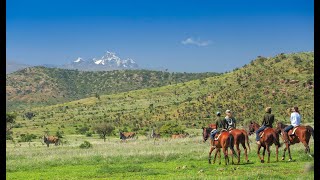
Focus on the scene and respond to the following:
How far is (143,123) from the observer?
10500 cm

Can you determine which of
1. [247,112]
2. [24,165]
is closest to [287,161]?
[24,165]

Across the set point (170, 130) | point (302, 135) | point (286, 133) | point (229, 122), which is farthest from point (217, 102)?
point (302, 135)

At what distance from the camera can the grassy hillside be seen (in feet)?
318

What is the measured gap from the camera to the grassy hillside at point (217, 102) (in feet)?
318

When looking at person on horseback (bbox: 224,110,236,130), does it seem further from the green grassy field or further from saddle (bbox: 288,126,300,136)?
saddle (bbox: 288,126,300,136)

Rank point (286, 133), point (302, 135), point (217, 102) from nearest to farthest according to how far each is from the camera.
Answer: point (302, 135) < point (286, 133) < point (217, 102)

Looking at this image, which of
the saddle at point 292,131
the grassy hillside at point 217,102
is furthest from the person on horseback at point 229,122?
the grassy hillside at point 217,102

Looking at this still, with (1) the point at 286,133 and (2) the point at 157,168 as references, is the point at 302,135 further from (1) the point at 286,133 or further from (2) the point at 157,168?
(2) the point at 157,168

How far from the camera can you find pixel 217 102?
107125mm

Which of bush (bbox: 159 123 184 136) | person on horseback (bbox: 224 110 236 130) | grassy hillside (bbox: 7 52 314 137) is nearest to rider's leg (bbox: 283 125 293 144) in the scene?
person on horseback (bbox: 224 110 236 130)

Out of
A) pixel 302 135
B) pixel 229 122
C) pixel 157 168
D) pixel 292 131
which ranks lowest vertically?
pixel 157 168

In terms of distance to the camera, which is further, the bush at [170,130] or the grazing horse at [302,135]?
the bush at [170,130]

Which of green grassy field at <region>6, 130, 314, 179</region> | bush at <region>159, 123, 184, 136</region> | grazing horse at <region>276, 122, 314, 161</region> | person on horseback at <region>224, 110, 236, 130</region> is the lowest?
bush at <region>159, 123, 184, 136</region>

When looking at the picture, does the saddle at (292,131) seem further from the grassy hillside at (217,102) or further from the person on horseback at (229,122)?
the grassy hillside at (217,102)
